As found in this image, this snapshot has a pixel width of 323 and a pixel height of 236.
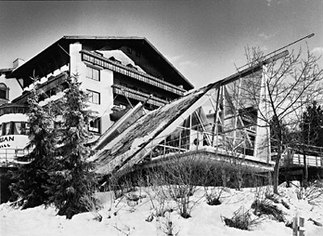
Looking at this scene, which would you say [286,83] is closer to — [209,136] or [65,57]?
[209,136]

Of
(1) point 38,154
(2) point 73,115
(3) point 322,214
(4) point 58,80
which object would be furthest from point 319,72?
(4) point 58,80

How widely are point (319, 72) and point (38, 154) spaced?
4637 millimetres

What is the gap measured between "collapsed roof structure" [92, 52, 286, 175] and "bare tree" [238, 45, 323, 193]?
0.06 m

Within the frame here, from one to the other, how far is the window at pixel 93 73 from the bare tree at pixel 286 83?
22.5 ft

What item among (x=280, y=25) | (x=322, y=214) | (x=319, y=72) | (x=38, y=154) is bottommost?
(x=322, y=214)

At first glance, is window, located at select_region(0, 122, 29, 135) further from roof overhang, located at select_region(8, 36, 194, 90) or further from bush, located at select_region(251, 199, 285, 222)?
bush, located at select_region(251, 199, 285, 222)

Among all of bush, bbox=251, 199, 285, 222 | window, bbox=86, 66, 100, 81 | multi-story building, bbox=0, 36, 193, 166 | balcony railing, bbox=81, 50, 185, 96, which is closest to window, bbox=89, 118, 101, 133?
multi-story building, bbox=0, 36, 193, 166

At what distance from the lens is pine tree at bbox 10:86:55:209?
234 inches

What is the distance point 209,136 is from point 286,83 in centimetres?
216

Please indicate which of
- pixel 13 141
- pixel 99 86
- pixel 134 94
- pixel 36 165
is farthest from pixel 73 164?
pixel 134 94

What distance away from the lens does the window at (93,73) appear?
1139 cm

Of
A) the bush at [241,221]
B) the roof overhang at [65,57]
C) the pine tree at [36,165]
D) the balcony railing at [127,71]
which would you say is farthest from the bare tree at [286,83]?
the balcony railing at [127,71]

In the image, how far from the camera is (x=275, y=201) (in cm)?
440

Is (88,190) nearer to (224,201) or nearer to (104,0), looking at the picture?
(224,201)
